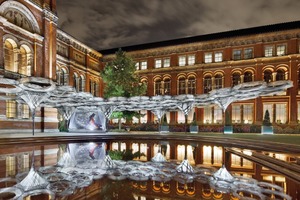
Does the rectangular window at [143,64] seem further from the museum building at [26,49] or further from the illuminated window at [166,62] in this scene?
the museum building at [26,49]

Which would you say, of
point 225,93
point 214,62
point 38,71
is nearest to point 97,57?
point 38,71

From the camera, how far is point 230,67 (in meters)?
36.9

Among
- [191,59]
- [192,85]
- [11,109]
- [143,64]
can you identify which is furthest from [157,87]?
[11,109]

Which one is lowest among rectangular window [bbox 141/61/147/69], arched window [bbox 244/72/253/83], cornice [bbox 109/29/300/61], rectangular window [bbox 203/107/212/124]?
rectangular window [bbox 203/107/212/124]

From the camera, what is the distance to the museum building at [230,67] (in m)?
33.2

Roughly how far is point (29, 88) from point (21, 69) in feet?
38.1

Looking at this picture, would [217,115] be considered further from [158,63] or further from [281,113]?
[158,63]

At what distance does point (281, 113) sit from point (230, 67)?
398 inches

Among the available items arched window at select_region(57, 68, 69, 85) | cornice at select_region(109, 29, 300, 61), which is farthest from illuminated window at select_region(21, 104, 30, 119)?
cornice at select_region(109, 29, 300, 61)

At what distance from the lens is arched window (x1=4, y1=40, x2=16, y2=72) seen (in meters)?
23.7

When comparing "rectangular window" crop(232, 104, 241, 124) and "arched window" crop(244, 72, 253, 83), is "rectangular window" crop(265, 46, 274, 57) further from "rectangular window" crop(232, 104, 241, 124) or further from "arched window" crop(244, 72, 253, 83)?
"rectangular window" crop(232, 104, 241, 124)

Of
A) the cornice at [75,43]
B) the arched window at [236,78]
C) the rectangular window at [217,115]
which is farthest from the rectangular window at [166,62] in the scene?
the cornice at [75,43]

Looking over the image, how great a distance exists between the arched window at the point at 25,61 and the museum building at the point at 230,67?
2091 cm

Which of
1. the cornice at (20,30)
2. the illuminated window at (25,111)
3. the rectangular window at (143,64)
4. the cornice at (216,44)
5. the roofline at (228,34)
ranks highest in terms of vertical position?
the roofline at (228,34)
